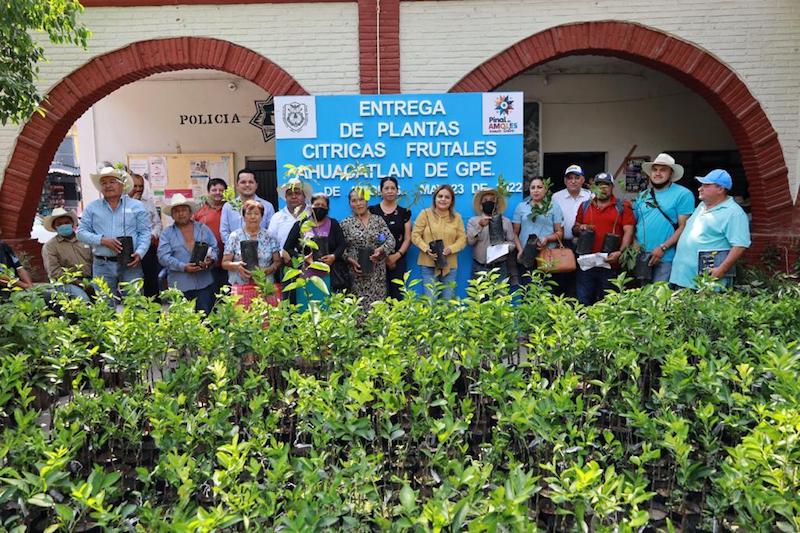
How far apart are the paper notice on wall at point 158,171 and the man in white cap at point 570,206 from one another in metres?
6.76

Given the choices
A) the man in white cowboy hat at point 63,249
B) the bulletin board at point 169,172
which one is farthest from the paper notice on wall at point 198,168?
the man in white cowboy hat at point 63,249

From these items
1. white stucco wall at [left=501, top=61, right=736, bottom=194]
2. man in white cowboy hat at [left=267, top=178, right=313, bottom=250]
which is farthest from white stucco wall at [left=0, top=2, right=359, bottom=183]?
white stucco wall at [left=501, top=61, right=736, bottom=194]

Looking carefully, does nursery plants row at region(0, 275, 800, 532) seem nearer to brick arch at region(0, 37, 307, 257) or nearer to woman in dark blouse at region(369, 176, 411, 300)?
woman in dark blouse at region(369, 176, 411, 300)

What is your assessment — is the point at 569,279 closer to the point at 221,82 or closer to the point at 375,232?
the point at 375,232

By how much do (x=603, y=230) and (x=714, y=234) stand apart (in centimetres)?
104

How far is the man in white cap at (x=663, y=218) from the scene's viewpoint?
17.6 ft

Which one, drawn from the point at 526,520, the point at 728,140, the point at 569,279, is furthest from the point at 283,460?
the point at 728,140

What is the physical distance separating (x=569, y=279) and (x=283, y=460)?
4465 mm

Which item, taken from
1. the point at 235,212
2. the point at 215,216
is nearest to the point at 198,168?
the point at 215,216

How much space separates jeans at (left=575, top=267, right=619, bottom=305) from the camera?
564cm

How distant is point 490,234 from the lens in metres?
5.63

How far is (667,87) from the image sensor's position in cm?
972

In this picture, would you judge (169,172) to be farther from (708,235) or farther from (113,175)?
(708,235)

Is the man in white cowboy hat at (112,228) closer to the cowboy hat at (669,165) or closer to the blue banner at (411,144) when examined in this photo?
the blue banner at (411,144)
